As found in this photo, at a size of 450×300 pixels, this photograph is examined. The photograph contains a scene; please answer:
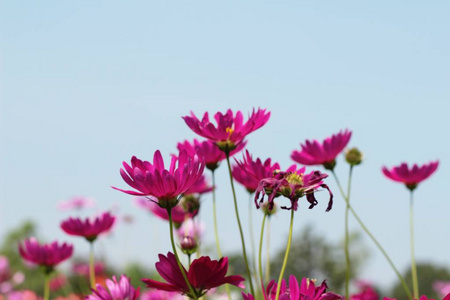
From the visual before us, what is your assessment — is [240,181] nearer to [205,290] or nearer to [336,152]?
[336,152]

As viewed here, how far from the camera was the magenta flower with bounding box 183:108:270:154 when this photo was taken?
1441mm

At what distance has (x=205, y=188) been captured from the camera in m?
2.01

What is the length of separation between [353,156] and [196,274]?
118 centimetres

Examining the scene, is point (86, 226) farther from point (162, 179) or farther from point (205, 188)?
point (162, 179)

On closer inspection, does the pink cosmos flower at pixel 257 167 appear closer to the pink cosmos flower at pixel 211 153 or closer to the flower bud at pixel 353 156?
the pink cosmos flower at pixel 211 153

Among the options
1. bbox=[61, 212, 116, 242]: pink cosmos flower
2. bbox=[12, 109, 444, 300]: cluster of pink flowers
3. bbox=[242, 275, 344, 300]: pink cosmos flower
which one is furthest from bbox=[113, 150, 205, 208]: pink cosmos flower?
bbox=[61, 212, 116, 242]: pink cosmos flower

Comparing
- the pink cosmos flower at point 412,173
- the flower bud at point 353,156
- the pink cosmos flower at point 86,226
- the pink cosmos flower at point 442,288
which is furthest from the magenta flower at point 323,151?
the pink cosmos flower at point 442,288

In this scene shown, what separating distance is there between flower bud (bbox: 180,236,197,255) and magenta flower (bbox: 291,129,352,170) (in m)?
0.46

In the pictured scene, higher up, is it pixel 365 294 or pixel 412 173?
pixel 412 173

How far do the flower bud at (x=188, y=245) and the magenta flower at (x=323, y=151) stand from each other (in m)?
0.46

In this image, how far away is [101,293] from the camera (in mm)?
1380

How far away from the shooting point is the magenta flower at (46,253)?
2.27 m

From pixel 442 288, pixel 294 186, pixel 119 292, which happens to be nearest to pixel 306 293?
pixel 294 186

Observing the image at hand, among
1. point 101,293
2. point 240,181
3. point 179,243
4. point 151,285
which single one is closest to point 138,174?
point 151,285
